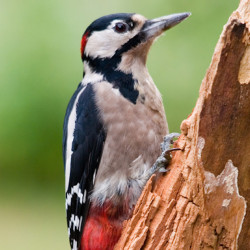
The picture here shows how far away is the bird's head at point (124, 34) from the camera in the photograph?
2721 millimetres

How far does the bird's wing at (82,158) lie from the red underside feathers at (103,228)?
1.1 inches

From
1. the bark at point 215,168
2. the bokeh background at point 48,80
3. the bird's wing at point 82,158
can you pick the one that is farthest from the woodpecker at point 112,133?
the bokeh background at point 48,80

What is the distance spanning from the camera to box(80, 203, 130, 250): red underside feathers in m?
2.55

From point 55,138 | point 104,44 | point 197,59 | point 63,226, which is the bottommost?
point 63,226

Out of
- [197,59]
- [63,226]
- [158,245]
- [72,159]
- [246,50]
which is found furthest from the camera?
[63,226]

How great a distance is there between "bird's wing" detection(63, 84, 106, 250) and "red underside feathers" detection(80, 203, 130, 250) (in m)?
0.03

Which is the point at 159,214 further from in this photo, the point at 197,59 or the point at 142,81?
the point at 197,59

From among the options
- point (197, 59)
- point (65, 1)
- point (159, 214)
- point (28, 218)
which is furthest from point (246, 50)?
point (28, 218)

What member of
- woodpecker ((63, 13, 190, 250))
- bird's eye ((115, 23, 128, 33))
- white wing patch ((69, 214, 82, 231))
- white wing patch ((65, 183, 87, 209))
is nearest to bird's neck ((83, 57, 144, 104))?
woodpecker ((63, 13, 190, 250))

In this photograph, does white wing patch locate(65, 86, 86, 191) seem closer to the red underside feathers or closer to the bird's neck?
the bird's neck

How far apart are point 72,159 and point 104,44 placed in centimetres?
49

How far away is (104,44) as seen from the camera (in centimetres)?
275

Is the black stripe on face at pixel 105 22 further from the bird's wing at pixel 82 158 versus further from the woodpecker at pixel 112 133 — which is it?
the bird's wing at pixel 82 158

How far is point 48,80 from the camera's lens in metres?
3.49
